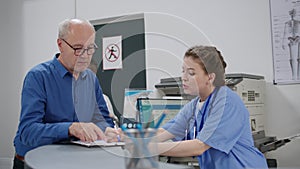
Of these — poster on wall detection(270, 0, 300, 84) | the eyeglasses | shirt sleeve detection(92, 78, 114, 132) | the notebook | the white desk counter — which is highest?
poster on wall detection(270, 0, 300, 84)

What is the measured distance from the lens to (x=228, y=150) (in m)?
1.35

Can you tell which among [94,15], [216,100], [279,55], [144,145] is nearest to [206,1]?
[279,55]

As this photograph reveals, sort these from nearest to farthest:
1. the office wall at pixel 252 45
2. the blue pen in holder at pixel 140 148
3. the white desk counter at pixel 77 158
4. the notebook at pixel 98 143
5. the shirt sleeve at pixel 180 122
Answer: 1. the blue pen in holder at pixel 140 148
2. the white desk counter at pixel 77 158
3. the notebook at pixel 98 143
4. the shirt sleeve at pixel 180 122
5. the office wall at pixel 252 45

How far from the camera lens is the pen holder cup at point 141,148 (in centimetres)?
66

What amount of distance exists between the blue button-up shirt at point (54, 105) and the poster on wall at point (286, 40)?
1726 mm

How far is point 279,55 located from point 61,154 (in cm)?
216

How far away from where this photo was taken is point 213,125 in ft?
4.47

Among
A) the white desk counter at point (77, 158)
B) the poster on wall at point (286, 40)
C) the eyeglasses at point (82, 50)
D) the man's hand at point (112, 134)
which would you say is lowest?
the white desk counter at point (77, 158)

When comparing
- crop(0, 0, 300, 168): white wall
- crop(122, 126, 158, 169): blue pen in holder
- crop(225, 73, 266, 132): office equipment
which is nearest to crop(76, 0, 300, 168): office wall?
crop(0, 0, 300, 168): white wall

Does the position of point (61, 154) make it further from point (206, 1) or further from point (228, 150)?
point (206, 1)

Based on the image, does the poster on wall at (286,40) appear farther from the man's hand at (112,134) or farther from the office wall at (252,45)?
the man's hand at (112,134)

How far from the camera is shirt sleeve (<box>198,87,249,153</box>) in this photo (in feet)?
4.40

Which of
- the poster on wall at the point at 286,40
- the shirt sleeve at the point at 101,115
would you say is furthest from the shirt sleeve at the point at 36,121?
the poster on wall at the point at 286,40

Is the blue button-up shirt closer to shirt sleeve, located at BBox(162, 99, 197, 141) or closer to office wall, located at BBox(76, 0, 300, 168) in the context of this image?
shirt sleeve, located at BBox(162, 99, 197, 141)
